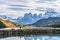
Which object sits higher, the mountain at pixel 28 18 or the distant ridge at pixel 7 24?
the mountain at pixel 28 18

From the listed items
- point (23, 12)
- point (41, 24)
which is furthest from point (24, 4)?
point (41, 24)

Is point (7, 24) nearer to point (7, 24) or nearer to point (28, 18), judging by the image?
point (7, 24)

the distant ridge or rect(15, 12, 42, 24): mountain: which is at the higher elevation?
rect(15, 12, 42, 24): mountain

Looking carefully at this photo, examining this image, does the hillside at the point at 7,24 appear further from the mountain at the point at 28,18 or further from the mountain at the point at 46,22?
the mountain at the point at 46,22

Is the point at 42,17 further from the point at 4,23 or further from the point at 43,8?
the point at 4,23

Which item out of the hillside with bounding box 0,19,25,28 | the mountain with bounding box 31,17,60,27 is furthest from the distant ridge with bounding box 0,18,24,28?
the mountain with bounding box 31,17,60,27

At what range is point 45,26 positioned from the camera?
67.5 feet

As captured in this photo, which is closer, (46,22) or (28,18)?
(28,18)

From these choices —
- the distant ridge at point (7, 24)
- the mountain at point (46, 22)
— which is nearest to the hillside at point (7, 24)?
the distant ridge at point (7, 24)

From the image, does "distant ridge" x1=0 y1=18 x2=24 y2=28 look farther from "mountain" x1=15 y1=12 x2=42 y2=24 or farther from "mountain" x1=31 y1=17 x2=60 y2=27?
"mountain" x1=31 y1=17 x2=60 y2=27

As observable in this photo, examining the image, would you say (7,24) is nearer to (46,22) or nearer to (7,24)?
(7,24)

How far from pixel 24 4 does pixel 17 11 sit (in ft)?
2.50

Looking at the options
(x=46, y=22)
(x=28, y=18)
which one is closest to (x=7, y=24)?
(x=28, y=18)

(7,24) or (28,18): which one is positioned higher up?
(28,18)
